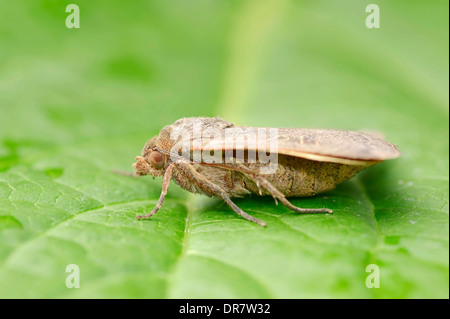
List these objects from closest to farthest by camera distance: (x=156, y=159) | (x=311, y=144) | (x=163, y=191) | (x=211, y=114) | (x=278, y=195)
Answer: (x=311, y=144) < (x=278, y=195) < (x=163, y=191) < (x=156, y=159) < (x=211, y=114)

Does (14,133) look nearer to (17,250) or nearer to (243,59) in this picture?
(17,250)

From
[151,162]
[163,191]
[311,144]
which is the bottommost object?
[163,191]

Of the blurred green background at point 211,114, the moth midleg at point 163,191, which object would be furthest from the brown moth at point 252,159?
the blurred green background at point 211,114

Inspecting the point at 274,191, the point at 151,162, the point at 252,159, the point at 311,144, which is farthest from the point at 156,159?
the point at 311,144

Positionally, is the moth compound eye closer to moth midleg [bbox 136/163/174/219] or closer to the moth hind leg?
moth midleg [bbox 136/163/174/219]

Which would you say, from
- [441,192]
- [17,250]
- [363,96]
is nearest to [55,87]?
[17,250]

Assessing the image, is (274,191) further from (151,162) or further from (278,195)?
(151,162)
